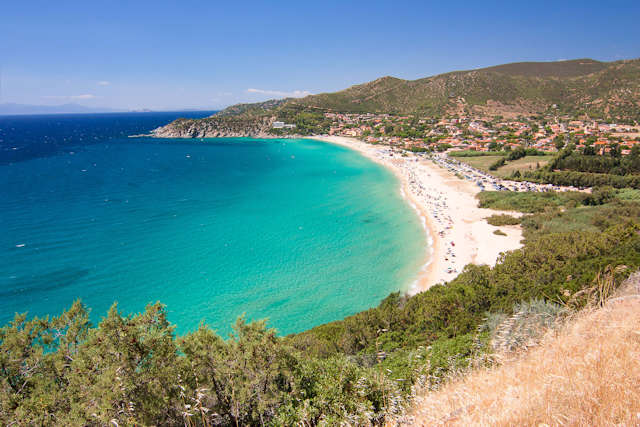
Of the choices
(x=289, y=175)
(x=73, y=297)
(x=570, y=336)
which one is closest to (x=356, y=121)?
(x=289, y=175)

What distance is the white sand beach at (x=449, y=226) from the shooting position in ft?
81.4

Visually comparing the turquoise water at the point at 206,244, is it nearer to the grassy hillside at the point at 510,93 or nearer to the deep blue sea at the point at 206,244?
the deep blue sea at the point at 206,244

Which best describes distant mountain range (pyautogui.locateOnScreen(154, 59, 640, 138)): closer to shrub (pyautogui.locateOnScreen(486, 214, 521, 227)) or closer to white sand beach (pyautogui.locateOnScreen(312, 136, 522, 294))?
white sand beach (pyautogui.locateOnScreen(312, 136, 522, 294))

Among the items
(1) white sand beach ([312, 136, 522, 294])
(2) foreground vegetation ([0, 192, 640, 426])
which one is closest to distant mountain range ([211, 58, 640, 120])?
(1) white sand beach ([312, 136, 522, 294])

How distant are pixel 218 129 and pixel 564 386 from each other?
139 metres

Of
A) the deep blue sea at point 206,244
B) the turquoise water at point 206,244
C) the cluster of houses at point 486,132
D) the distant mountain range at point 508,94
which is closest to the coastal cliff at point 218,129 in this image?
the cluster of houses at point 486,132

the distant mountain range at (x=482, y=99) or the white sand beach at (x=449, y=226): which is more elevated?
the distant mountain range at (x=482, y=99)

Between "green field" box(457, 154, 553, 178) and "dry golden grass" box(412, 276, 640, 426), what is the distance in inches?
2183

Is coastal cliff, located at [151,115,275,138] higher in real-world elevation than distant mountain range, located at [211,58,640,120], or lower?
lower

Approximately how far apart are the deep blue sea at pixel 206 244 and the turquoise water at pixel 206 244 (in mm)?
129

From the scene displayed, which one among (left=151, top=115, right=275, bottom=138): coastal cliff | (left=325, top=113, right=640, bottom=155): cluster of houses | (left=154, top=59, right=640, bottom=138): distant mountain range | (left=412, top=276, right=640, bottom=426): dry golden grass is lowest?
(left=412, top=276, right=640, bottom=426): dry golden grass

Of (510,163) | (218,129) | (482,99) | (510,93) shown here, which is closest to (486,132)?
(510,163)

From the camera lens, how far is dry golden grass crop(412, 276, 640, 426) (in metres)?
2.69

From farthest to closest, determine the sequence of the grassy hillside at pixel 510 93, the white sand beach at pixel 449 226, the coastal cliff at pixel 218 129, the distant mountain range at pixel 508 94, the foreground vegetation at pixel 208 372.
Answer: the coastal cliff at pixel 218 129 < the grassy hillside at pixel 510 93 < the distant mountain range at pixel 508 94 < the white sand beach at pixel 449 226 < the foreground vegetation at pixel 208 372
